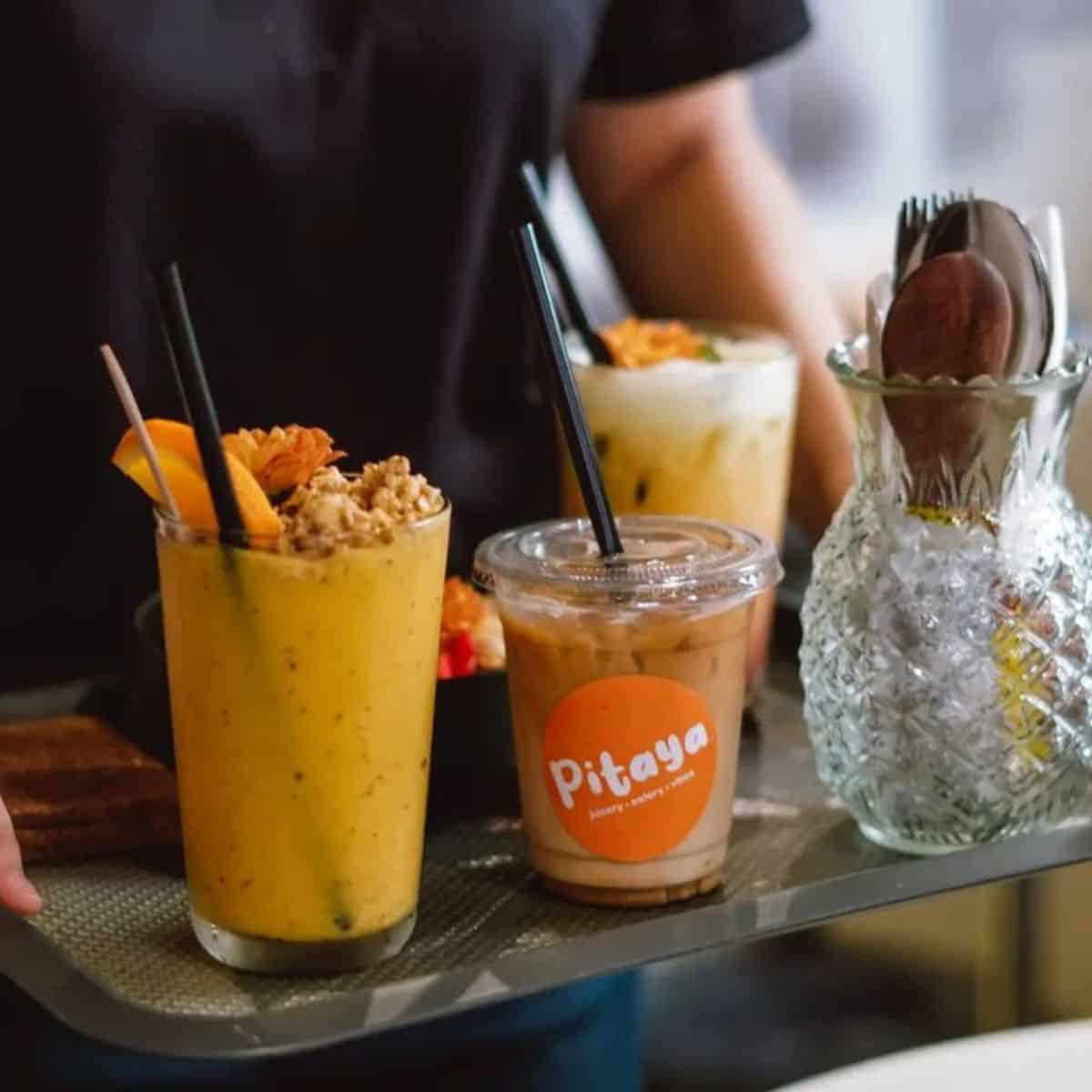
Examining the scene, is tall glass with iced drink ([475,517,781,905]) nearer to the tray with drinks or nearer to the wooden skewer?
the tray with drinks

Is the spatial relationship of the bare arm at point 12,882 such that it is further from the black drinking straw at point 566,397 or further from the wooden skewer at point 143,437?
the black drinking straw at point 566,397

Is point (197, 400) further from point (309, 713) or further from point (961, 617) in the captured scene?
point (961, 617)

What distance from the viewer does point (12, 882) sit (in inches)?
31.4

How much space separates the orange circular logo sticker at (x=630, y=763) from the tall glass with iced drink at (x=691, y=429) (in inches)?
10.4

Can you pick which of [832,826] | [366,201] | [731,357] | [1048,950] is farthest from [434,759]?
[1048,950]

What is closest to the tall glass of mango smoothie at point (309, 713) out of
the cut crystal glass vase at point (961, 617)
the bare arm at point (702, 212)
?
the cut crystal glass vase at point (961, 617)

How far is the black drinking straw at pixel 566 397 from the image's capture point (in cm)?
84

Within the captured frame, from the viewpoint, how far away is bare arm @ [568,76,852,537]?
1.39 meters

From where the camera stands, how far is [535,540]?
89cm

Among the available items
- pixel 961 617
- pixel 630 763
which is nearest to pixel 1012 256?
pixel 961 617

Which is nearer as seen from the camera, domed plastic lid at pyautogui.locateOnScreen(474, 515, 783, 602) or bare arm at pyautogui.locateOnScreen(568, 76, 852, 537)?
domed plastic lid at pyautogui.locateOnScreen(474, 515, 783, 602)

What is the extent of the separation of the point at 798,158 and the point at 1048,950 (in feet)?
4.44

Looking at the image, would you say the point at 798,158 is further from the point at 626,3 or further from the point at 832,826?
the point at 832,826

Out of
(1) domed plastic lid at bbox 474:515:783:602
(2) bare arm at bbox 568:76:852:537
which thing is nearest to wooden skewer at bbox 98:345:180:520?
(1) domed plastic lid at bbox 474:515:783:602
